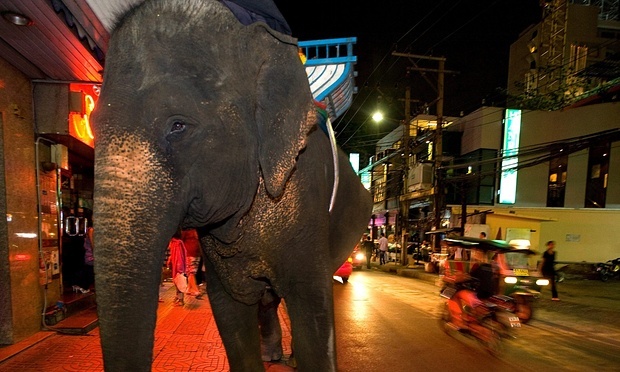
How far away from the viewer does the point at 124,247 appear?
113 centimetres

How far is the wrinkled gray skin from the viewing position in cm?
113

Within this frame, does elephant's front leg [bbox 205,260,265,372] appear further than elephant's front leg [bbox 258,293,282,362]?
Result: No

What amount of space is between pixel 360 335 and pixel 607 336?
15.6 feet

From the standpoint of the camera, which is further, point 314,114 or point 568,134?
point 568,134

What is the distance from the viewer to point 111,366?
Answer: 3.66 feet

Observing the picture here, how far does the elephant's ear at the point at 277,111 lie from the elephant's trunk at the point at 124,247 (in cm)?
41

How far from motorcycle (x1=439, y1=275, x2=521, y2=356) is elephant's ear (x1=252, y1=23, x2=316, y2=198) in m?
5.64

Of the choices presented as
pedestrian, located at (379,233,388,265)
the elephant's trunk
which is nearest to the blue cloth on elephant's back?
the elephant's trunk

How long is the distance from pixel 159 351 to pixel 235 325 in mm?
3369

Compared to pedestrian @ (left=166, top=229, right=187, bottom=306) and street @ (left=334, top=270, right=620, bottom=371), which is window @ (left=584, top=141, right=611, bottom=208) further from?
pedestrian @ (left=166, top=229, right=187, bottom=306)

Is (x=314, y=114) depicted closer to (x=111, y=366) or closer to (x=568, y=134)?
(x=111, y=366)

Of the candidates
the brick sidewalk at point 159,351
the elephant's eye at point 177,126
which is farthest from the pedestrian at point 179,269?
the elephant's eye at point 177,126

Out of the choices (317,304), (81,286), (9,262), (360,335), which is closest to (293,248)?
(317,304)

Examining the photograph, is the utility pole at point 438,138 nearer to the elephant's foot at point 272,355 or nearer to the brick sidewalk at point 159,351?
the brick sidewalk at point 159,351
